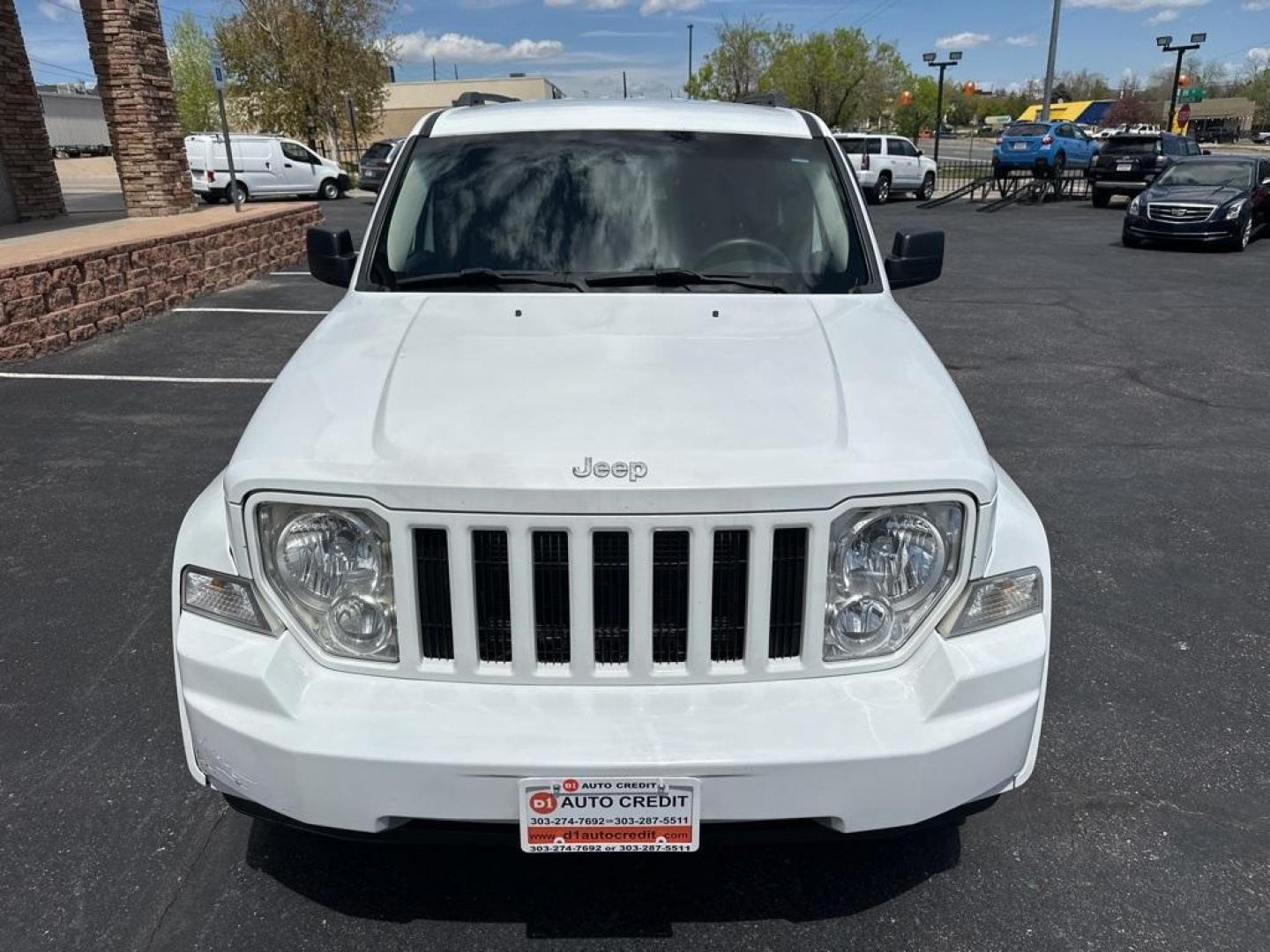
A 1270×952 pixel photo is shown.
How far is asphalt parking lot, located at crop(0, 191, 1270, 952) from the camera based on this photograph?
249 centimetres

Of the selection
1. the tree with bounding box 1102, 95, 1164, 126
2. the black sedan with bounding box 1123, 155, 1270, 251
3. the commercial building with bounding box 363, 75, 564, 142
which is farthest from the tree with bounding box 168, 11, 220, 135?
the tree with bounding box 1102, 95, 1164, 126

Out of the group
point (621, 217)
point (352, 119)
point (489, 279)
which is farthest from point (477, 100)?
point (352, 119)

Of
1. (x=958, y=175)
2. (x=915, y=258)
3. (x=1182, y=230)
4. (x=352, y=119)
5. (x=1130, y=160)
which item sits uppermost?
(x=352, y=119)

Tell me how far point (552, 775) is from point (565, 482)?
612mm

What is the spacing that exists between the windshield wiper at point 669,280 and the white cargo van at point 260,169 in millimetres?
22903

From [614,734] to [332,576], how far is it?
2.41 feet

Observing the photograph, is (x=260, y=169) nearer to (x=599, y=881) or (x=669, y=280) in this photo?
(x=669, y=280)

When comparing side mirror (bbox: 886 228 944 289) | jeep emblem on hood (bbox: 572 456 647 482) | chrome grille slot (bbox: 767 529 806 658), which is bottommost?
chrome grille slot (bbox: 767 529 806 658)

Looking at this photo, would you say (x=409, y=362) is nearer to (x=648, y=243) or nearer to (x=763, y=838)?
(x=648, y=243)

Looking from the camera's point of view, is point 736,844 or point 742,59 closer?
point 736,844

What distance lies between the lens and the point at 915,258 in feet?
13.0

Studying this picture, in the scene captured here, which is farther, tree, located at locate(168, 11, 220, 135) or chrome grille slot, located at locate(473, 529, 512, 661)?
tree, located at locate(168, 11, 220, 135)

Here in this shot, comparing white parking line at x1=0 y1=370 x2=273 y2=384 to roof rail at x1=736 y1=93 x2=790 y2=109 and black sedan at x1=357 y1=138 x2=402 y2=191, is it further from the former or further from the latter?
black sedan at x1=357 y1=138 x2=402 y2=191

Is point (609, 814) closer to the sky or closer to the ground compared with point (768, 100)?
closer to the ground
